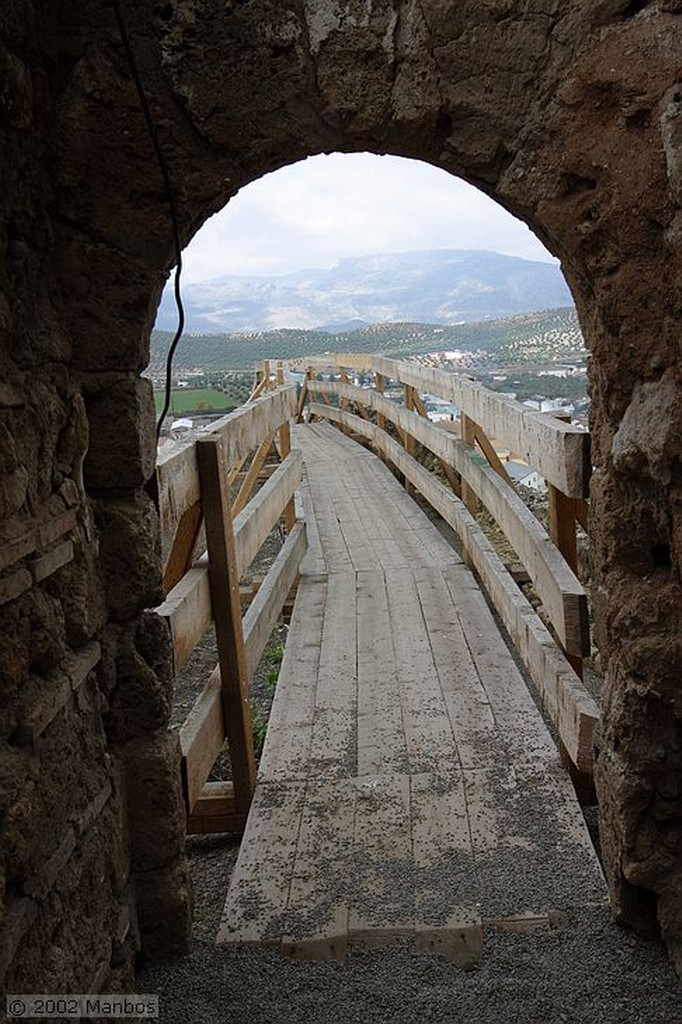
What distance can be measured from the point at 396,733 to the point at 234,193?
225cm

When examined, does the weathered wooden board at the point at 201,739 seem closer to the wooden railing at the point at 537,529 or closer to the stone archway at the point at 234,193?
the stone archway at the point at 234,193

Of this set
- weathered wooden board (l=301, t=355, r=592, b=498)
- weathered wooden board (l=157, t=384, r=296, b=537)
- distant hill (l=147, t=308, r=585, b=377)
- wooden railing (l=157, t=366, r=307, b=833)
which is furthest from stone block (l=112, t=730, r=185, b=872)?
distant hill (l=147, t=308, r=585, b=377)

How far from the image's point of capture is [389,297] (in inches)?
1184

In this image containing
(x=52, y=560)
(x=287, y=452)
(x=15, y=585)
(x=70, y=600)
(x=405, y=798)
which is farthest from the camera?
(x=287, y=452)

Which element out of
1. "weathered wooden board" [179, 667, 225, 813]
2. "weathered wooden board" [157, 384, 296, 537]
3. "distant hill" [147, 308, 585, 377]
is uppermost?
"distant hill" [147, 308, 585, 377]

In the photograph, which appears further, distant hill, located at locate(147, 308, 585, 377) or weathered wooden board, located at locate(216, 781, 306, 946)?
distant hill, located at locate(147, 308, 585, 377)

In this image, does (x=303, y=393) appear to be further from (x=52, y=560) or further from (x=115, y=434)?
(x=52, y=560)

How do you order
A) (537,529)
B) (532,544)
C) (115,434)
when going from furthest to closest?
(537,529) < (532,544) < (115,434)

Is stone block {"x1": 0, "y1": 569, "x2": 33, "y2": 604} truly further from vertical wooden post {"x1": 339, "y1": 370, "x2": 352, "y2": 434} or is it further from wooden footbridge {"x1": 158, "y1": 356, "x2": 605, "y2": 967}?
vertical wooden post {"x1": 339, "y1": 370, "x2": 352, "y2": 434}

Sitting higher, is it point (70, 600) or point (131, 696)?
point (70, 600)

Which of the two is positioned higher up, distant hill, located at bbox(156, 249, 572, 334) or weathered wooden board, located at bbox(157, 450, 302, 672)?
distant hill, located at bbox(156, 249, 572, 334)

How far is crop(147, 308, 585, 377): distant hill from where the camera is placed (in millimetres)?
8117

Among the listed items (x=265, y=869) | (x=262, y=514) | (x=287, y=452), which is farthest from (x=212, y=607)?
(x=287, y=452)

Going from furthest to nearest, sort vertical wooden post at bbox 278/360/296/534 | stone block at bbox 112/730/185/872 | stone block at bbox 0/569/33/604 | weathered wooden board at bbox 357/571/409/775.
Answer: vertical wooden post at bbox 278/360/296/534, weathered wooden board at bbox 357/571/409/775, stone block at bbox 112/730/185/872, stone block at bbox 0/569/33/604
